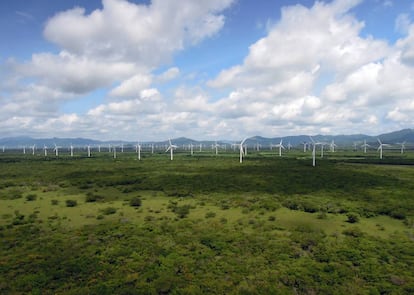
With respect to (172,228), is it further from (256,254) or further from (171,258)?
(256,254)

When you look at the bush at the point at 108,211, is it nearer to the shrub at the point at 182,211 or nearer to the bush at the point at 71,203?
the bush at the point at 71,203

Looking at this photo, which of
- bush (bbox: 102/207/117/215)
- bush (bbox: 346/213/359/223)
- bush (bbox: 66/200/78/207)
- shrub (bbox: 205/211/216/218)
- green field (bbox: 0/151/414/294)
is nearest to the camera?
green field (bbox: 0/151/414/294)

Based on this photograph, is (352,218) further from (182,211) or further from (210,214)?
(182,211)

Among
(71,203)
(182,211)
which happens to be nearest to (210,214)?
(182,211)

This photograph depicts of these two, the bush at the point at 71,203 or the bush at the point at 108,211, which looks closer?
the bush at the point at 108,211

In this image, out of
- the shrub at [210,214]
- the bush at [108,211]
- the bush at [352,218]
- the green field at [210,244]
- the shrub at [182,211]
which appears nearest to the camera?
the green field at [210,244]

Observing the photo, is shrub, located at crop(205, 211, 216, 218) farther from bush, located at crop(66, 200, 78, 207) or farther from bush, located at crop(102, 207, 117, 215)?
bush, located at crop(66, 200, 78, 207)

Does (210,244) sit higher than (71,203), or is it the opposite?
(71,203)

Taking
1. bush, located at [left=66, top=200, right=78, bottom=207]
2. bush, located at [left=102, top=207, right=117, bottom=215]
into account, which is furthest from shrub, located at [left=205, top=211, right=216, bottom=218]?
bush, located at [left=66, top=200, right=78, bottom=207]

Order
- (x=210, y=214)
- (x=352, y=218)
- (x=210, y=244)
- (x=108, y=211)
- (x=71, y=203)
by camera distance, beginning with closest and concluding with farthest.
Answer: (x=210, y=244)
(x=352, y=218)
(x=210, y=214)
(x=108, y=211)
(x=71, y=203)

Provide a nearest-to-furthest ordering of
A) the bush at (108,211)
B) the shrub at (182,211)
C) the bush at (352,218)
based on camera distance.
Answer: the bush at (352,218), the shrub at (182,211), the bush at (108,211)

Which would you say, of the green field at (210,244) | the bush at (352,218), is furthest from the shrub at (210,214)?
the bush at (352,218)
